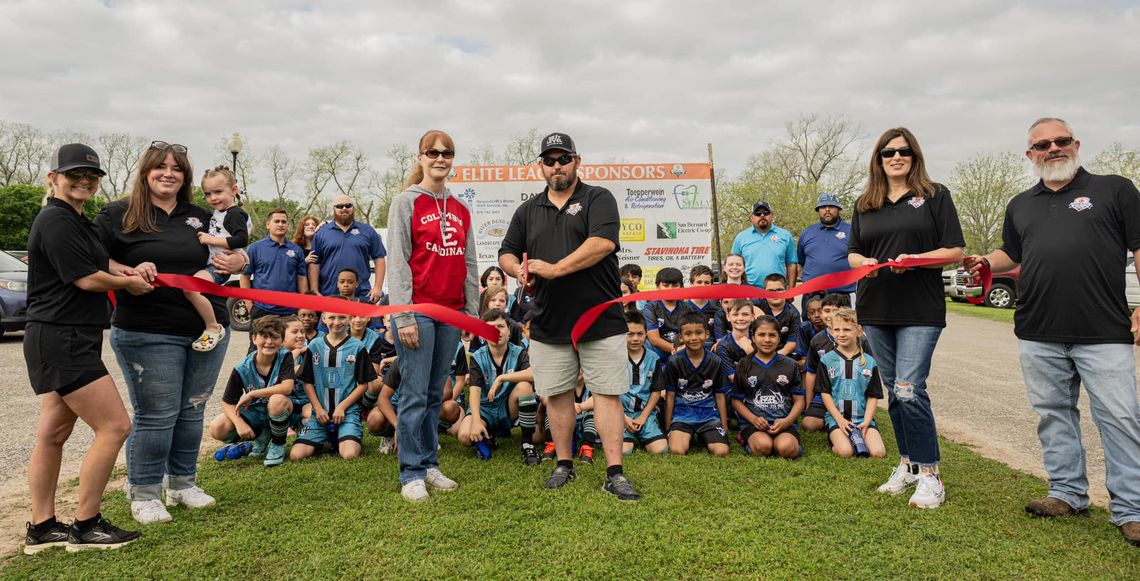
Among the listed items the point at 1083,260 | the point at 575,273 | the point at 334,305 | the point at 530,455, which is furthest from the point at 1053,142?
the point at 334,305

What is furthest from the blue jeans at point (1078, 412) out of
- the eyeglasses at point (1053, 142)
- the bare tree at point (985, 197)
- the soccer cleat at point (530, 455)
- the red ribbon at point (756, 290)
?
the bare tree at point (985, 197)

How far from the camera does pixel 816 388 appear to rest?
18.0 ft

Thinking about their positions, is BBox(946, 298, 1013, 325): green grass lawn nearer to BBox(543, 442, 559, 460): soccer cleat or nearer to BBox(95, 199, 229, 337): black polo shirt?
BBox(543, 442, 559, 460): soccer cleat

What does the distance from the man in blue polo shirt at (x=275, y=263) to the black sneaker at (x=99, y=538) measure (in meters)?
3.53

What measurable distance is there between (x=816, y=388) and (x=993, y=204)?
39070mm

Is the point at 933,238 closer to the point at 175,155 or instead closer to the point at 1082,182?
the point at 1082,182

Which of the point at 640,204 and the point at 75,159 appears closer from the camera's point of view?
the point at 75,159

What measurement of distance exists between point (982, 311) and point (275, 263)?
19167mm

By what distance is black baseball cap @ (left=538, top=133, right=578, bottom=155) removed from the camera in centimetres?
392

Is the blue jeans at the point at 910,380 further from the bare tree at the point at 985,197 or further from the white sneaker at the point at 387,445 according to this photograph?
the bare tree at the point at 985,197

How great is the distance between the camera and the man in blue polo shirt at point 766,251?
7695 millimetres

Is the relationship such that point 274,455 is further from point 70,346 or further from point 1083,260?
point 1083,260

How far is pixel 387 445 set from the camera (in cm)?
529

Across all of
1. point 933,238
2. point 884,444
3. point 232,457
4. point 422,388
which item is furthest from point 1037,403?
point 232,457
